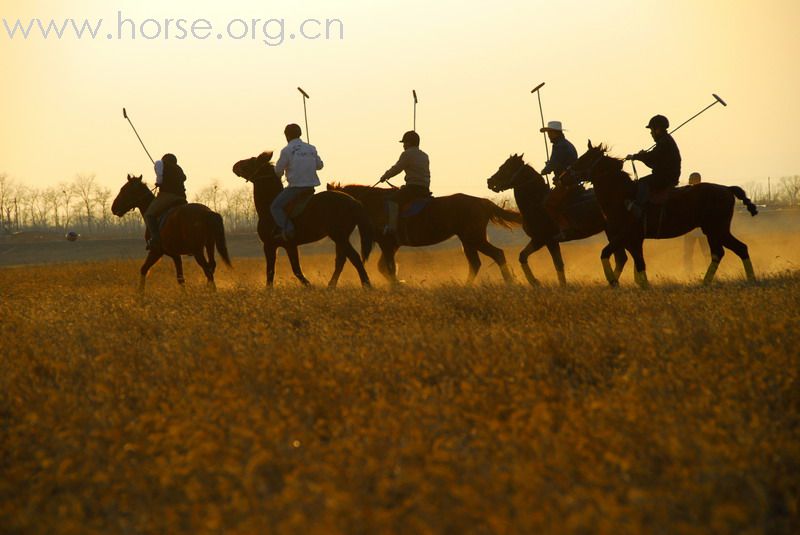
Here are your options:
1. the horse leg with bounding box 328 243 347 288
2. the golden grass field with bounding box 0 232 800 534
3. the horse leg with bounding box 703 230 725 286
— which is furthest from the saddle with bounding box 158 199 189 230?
the horse leg with bounding box 703 230 725 286

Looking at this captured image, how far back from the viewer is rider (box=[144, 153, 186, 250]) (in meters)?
16.4

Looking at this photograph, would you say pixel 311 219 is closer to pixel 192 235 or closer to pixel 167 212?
pixel 192 235

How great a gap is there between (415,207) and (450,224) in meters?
0.69

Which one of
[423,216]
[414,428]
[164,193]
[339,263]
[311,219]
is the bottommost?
[414,428]

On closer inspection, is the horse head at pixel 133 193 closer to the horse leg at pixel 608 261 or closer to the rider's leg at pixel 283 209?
the rider's leg at pixel 283 209

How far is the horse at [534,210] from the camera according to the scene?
1479 centimetres

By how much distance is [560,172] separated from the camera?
1490 cm

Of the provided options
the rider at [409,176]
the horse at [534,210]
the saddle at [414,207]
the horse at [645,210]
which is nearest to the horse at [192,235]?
the rider at [409,176]

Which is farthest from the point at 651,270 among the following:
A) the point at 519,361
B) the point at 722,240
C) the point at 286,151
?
the point at 519,361

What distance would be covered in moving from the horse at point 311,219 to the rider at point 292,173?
178 mm

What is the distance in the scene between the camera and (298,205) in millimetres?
15336

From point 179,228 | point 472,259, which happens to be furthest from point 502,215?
point 179,228

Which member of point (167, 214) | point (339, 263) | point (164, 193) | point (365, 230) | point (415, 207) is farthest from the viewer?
point (164, 193)

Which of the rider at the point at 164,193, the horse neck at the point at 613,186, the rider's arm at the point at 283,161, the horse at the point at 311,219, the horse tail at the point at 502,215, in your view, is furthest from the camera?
the rider at the point at 164,193
